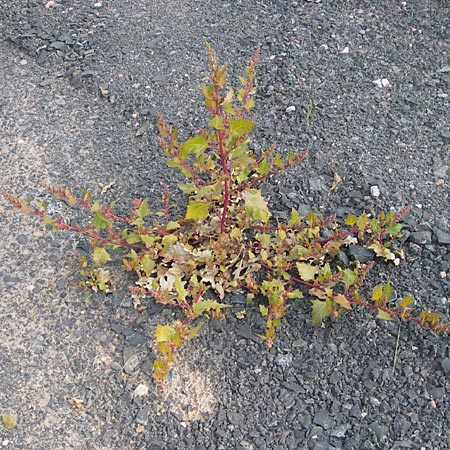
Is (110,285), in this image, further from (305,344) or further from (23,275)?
(305,344)

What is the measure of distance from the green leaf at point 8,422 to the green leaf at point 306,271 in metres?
0.88

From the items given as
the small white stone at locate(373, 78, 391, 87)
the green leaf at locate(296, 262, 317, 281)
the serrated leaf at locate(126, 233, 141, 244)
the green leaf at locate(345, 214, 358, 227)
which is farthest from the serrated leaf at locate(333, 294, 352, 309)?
the small white stone at locate(373, 78, 391, 87)

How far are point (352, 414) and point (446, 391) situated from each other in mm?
257

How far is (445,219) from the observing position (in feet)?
7.42

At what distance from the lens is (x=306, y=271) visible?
207 centimetres

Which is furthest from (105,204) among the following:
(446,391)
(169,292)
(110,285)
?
(446,391)

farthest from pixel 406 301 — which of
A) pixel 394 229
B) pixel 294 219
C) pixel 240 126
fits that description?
pixel 240 126

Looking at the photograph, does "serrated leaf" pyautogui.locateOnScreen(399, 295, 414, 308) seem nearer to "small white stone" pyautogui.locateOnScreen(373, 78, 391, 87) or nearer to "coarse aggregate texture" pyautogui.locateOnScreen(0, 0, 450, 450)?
"coarse aggregate texture" pyautogui.locateOnScreen(0, 0, 450, 450)

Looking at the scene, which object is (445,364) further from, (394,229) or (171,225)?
(171,225)

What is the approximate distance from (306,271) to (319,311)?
0.12 meters

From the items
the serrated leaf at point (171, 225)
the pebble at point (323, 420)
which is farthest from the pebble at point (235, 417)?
the serrated leaf at point (171, 225)

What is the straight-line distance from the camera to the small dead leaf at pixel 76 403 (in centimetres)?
200

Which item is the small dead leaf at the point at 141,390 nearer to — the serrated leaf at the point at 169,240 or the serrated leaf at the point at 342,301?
the serrated leaf at the point at 169,240

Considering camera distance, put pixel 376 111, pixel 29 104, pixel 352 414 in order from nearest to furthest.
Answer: pixel 352 414 < pixel 376 111 < pixel 29 104
